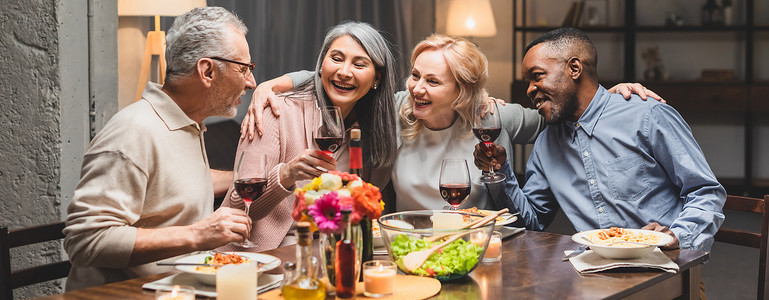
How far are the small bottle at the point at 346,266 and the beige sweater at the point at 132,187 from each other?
1.90 feet

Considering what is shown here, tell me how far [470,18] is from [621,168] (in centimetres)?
401

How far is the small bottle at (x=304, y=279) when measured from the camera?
4.51ft

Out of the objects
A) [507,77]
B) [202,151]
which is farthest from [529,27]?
[202,151]

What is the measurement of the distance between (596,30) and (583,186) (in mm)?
4880

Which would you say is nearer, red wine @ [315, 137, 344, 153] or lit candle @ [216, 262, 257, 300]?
lit candle @ [216, 262, 257, 300]

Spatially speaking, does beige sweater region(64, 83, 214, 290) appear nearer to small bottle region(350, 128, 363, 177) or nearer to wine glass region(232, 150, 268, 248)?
wine glass region(232, 150, 268, 248)

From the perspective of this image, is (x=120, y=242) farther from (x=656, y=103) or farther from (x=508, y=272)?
(x=656, y=103)

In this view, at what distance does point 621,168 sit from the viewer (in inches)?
98.2

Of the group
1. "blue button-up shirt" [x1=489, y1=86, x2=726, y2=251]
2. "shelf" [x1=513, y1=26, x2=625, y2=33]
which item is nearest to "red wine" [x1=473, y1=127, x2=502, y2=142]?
"blue button-up shirt" [x1=489, y1=86, x2=726, y2=251]

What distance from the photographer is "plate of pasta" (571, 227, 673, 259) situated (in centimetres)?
171

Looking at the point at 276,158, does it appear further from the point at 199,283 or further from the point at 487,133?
the point at 199,283

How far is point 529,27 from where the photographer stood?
23.3ft

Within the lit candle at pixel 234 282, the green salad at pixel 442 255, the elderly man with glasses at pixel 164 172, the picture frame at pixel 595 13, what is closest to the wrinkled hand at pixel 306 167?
the elderly man with glasses at pixel 164 172

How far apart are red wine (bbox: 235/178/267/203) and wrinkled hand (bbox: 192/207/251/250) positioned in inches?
2.0
